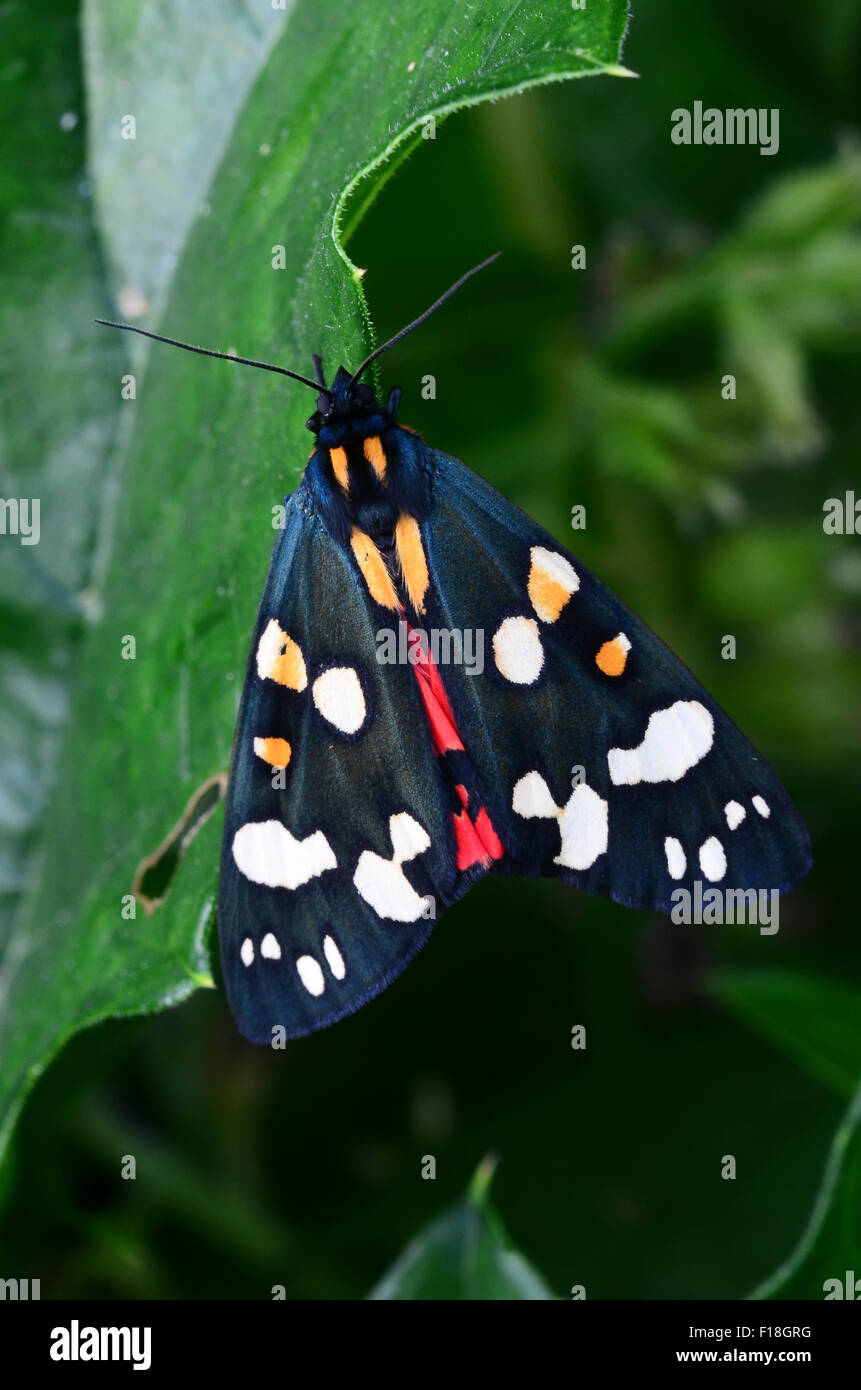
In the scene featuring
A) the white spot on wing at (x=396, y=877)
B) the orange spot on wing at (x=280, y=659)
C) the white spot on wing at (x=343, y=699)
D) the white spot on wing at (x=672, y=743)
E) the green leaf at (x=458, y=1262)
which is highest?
the orange spot on wing at (x=280, y=659)

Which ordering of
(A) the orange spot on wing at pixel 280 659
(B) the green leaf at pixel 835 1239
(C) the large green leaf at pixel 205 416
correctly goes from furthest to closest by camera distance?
(A) the orange spot on wing at pixel 280 659 → (B) the green leaf at pixel 835 1239 → (C) the large green leaf at pixel 205 416

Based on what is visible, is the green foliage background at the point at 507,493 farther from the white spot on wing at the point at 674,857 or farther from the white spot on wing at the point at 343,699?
the white spot on wing at the point at 674,857

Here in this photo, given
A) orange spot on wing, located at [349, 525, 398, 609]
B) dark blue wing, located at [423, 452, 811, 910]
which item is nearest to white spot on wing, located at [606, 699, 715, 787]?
dark blue wing, located at [423, 452, 811, 910]

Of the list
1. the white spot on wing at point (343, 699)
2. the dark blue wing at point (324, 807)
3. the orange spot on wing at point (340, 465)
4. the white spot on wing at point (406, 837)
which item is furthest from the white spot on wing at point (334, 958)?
the orange spot on wing at point (340, 465)

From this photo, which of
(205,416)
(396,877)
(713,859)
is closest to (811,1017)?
(713,859)

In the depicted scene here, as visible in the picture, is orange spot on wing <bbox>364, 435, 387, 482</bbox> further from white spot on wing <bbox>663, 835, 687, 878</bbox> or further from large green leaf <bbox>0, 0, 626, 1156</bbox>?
white spot on wing <bbox>663, 835, 687, 878</bbox>

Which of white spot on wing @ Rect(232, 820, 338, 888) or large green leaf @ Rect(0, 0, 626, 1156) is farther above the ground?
large green leaf @ Rect(0, 0, 626, 1156)

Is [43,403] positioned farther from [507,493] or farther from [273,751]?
[507,493]
